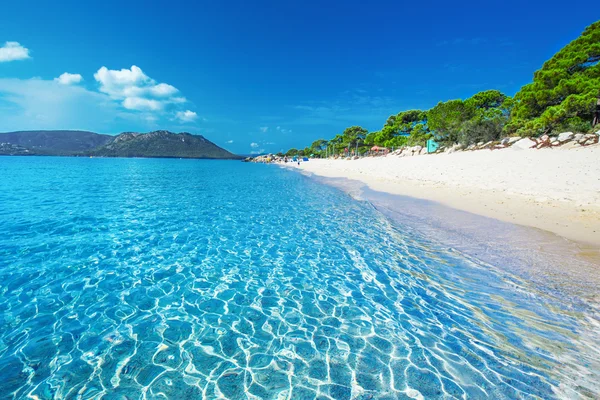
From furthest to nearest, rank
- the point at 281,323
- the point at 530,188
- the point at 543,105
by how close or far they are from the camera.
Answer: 1. the point at 543,105
2. the point at 530,188
3. the point at 281,323

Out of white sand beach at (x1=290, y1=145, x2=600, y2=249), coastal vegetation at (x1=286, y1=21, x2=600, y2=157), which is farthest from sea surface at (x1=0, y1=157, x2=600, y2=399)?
coastal vegetation at (x1=286, y1=21, x2=600, y2=157)

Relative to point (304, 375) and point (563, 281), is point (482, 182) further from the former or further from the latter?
point (304, 375)

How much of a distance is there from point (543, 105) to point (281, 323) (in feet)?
122

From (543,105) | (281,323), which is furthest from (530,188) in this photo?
(543,105)

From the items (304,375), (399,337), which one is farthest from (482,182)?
(304,375)

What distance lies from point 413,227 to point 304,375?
30.0 ft

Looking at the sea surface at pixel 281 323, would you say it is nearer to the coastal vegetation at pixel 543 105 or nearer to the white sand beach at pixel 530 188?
the white sand beach at pixel 530 188

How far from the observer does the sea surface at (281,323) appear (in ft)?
12.5

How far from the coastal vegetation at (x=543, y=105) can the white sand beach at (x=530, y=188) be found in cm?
515

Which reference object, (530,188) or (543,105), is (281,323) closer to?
(530,188)

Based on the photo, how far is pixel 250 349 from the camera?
14.9 feet

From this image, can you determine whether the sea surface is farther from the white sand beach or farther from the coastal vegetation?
the coastal vegetation

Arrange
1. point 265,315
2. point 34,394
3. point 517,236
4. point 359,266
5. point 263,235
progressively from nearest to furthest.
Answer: point 34,394 → point 265,315 → point 359,266 → point 517,236 → point 263,235

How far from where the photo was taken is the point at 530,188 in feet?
52.4
